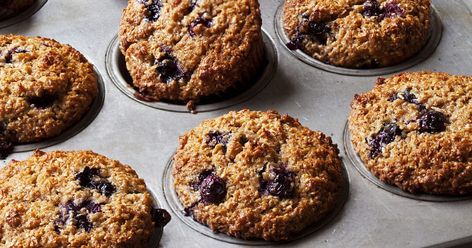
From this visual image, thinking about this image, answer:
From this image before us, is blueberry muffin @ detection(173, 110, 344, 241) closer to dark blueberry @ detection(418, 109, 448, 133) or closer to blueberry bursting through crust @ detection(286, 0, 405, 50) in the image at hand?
dark blueberry @ detection(418, 109, 448, 133)

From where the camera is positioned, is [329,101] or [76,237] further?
[329,101]

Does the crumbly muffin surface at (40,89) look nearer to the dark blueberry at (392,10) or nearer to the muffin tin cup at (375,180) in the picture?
the muffin tin cup at (375,180)

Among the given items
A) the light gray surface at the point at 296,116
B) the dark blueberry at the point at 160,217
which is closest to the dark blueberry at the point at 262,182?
the light gray surface at the point at 296,116

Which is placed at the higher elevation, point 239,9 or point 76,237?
point 239,9

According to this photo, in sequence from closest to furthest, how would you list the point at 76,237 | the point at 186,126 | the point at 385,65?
the point at 76,237 → the point at 186,126 → the point at 385,65

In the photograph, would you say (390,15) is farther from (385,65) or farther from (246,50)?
(246,50)

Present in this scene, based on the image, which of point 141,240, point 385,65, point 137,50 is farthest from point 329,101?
point 141,240

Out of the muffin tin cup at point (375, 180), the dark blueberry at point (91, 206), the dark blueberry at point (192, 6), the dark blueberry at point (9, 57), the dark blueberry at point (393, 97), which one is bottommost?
the muffin tin cup at point (375, 180)

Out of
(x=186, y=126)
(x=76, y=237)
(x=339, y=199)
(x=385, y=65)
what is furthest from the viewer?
(x=385, y=65)
